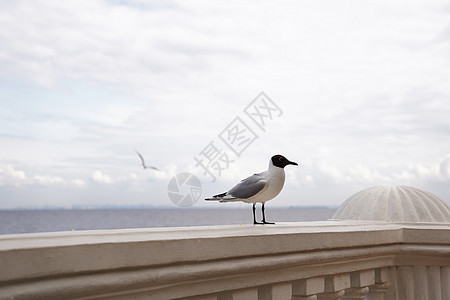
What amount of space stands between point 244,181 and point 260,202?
166 millimetres

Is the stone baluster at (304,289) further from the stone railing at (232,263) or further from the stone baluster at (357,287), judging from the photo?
the stone baluster at (357,287)

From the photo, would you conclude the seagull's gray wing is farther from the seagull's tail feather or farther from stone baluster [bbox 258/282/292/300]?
stone baluster [bbox 258/282/292/300]

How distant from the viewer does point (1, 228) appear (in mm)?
64812

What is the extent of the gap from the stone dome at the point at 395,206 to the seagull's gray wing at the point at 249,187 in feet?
2.93

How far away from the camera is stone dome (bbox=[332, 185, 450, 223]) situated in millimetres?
3410

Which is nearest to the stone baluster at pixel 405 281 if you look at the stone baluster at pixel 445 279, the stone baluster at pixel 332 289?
the stone baluster at pixel 445 279

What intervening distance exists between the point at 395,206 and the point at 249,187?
109cm

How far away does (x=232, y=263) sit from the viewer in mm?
2033

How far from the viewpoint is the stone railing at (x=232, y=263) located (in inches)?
59.1

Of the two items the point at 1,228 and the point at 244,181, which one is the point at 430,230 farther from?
the point at 1,228

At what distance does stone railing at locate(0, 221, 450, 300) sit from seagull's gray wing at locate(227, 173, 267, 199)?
41 cm

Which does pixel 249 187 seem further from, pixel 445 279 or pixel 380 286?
pixel 445 279

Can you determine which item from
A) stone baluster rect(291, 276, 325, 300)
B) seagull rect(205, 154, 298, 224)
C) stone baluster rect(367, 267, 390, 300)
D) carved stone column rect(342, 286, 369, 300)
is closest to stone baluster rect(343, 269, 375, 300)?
carved stone column rect(342, 286, 369, 300)

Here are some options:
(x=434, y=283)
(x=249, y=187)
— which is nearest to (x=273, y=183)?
(x=249, y=187)
